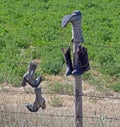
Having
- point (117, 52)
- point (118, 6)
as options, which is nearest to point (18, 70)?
point (117, 52)

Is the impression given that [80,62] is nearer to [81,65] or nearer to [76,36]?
[81,65]

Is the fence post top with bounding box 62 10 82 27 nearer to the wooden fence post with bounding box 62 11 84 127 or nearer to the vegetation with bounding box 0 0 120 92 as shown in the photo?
the wooden fence post with bounding box 62 11 84 127

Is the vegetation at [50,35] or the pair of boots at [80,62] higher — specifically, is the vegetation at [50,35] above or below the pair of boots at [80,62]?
above

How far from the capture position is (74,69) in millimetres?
5113

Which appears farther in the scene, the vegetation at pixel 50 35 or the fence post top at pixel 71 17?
the vegetation at pixel 50 35

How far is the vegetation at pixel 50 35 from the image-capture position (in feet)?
33.9

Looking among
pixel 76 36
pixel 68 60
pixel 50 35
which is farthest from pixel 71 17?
pixel 50 35

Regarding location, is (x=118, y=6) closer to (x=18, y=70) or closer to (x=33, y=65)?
(x=18, y=70)

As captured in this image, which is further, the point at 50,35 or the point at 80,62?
the point at 50,35

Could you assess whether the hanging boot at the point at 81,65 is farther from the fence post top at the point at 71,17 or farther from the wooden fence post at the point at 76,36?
the fence post top at the point at 71,17

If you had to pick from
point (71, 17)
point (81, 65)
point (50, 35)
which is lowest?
point (81, 65)

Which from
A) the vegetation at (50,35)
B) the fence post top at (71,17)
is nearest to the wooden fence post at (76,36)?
the fence post top at (71,17)

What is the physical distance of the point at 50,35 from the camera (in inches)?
511

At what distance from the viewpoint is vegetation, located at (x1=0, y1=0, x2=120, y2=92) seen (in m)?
10.3
